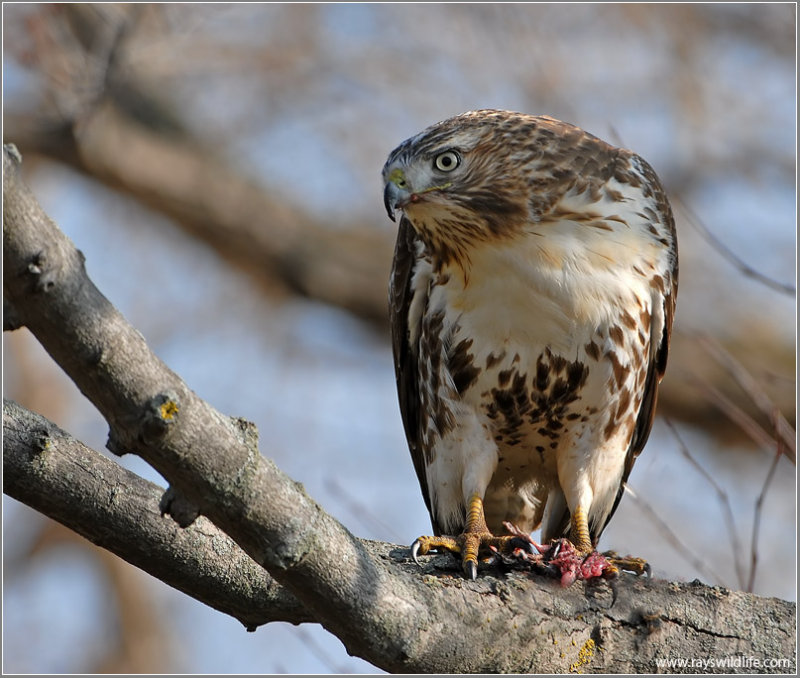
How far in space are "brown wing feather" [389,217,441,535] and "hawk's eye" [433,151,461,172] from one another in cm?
52

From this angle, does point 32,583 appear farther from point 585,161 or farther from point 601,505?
point 585,161

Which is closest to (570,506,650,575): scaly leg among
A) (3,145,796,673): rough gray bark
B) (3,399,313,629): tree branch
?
(3,145,796,673): rough gray bark

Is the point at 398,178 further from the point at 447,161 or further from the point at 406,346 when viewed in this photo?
the point at 406,346

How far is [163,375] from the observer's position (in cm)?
225

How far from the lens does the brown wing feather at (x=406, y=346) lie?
15.4 ft

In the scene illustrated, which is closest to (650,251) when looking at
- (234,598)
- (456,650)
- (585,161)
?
(585,161)

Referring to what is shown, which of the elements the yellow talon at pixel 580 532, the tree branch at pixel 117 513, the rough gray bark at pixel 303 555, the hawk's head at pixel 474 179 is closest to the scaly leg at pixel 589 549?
the yellow talon at pixel 580 532

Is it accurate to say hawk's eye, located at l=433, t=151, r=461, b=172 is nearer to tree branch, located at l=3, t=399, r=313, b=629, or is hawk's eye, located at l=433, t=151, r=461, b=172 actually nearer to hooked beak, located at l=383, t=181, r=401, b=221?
hooked beak, located at l=383, t=181, r=401, b=221

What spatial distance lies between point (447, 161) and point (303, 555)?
2033mm

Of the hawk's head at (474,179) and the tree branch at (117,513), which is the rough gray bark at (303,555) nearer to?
the tree branch at (117,513)

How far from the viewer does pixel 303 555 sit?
2.62m

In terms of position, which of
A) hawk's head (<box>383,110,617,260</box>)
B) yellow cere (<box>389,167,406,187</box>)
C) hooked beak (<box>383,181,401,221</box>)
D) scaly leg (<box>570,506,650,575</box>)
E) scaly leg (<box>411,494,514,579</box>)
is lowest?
scaly leg (<box>411,494,514,579</box>)

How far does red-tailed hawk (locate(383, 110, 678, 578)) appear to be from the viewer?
414 cm

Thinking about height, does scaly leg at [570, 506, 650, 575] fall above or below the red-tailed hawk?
below
